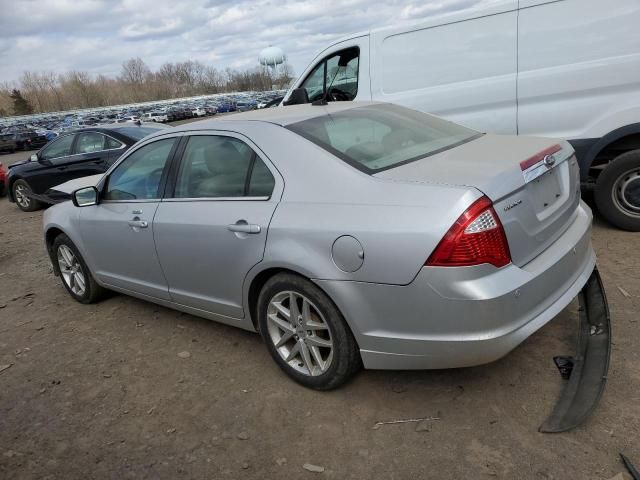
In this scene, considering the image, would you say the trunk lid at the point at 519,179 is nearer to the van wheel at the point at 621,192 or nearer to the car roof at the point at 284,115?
the car roof at the point at 284,115

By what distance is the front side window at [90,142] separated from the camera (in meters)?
9.15

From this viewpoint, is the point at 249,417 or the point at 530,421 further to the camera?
the point at 249,417

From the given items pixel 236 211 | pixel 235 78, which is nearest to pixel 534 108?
pixel 236 211

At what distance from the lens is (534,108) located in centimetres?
499

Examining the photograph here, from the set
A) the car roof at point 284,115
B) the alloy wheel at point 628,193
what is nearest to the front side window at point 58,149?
the car roof at point 284,115

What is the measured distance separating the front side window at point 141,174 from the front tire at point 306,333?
4.37 ft

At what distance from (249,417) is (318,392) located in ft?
1.37

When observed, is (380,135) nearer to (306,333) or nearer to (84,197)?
(306,333)

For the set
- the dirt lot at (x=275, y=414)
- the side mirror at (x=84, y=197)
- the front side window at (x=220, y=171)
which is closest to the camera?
the dirt lot at (x=275, y=414)

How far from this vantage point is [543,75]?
15.8 feet

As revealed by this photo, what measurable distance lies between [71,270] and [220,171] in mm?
2415

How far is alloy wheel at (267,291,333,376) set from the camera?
113 inches

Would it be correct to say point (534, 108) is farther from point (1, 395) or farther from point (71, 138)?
point (71, 138)

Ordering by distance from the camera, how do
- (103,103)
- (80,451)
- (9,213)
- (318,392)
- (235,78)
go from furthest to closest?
(235,78), (103,103), (9,213), (318,392), (80,451)
